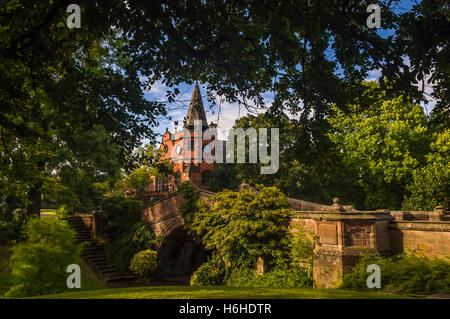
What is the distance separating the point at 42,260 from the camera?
10.3 metres

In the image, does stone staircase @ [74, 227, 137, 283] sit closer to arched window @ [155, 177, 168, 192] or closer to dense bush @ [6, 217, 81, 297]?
dense bush @ [6, 217, 81, 297]

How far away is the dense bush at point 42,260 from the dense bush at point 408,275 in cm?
950

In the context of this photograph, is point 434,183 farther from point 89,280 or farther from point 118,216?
point 89,280

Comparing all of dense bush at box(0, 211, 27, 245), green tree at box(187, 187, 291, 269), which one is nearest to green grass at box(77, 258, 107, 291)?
dense bush at box(0, 211, 27, 245)

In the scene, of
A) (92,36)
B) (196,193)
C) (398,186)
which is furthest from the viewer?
(398,186)

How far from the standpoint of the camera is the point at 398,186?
2241 centimetres

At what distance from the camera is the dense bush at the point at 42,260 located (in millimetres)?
9875

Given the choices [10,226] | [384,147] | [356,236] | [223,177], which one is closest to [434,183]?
[384,147]

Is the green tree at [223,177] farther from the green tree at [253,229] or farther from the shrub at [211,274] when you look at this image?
the green tree at [253,229]

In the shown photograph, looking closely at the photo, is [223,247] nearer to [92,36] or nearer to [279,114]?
[279,114]

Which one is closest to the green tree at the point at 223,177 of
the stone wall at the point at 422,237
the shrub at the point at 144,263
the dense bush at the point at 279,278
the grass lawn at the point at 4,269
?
the shrub at the point at 144,263

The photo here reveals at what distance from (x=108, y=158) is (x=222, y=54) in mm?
7240

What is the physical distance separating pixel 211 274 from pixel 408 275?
8.39m
